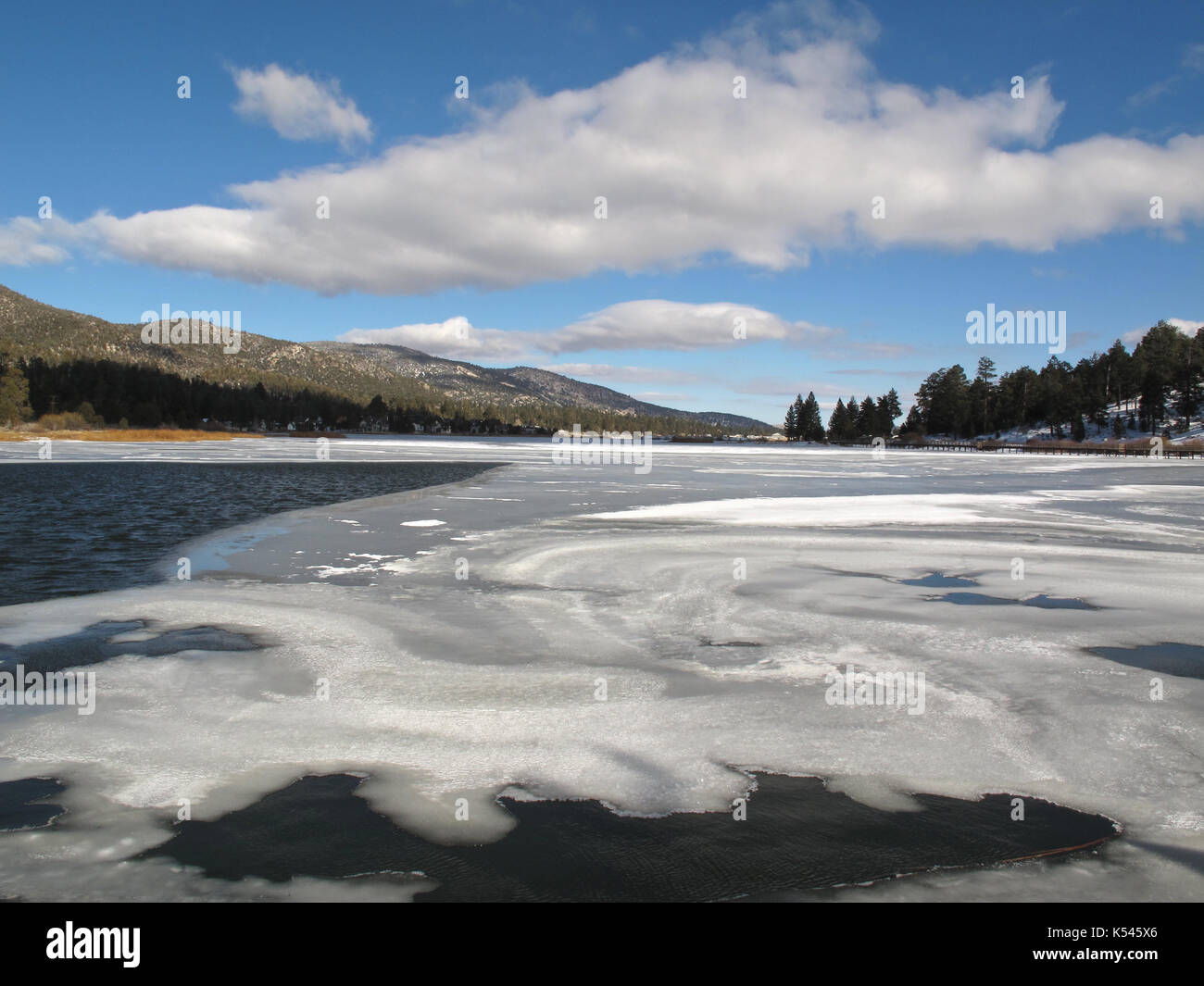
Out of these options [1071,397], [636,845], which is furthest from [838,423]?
[636,845]

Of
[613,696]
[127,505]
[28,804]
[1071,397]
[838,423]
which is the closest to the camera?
[28,804]

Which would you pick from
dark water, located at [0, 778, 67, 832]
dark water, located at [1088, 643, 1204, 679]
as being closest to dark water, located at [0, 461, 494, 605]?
dark water, located at [0, 778, 67, 832]

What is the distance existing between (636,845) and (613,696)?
70.3 inches

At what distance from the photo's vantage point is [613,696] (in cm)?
497

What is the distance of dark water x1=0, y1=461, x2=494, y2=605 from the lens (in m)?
9.14

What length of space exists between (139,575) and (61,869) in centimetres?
696

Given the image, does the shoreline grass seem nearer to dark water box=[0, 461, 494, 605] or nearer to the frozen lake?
dark water box=[0, 461, 494, 605]

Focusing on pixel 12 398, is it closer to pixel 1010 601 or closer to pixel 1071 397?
pixel 1010 601

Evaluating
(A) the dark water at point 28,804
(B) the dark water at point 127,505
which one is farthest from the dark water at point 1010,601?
(B) the dark water at point 127,505

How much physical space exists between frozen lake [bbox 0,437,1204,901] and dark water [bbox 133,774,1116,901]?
0.31 ft

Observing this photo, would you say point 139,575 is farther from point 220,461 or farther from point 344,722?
point 220,461

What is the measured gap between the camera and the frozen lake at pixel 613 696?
335 centimetres

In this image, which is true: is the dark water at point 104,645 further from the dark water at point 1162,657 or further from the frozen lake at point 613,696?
the dark water at point 1162,657
